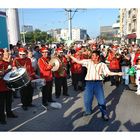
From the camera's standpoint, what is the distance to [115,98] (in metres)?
9.40

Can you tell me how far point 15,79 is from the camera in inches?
248

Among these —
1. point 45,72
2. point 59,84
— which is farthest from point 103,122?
point 59,84

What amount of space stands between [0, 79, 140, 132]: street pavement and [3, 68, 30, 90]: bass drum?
923 mm

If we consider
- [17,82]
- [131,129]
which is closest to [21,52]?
[17,82]

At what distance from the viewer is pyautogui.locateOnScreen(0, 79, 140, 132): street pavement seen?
6273 millimetres

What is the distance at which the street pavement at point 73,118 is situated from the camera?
6.27 m

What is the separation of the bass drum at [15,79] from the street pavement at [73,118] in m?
0.92

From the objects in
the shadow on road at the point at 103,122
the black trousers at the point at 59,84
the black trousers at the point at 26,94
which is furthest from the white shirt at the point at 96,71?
the black trousers at the point at 59,84

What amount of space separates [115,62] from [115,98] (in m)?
2.59

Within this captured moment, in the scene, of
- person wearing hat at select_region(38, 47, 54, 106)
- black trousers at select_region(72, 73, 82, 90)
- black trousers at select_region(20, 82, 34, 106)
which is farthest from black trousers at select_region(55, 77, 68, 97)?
black trousers at select_region(20, 82, 34, 106)

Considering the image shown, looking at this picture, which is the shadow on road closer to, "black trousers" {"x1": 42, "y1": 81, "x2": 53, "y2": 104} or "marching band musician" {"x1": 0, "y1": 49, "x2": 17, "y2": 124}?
"black trousers" {"x1": 42, "y1": 81, "x2": 53, "y2": 104}

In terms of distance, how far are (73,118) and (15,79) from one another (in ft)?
5.81

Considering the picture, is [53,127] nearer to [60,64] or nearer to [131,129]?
[131,129]

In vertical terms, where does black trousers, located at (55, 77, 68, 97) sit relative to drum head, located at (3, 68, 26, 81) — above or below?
below
